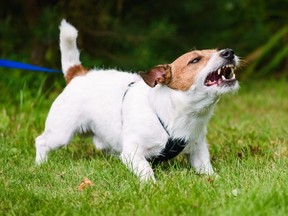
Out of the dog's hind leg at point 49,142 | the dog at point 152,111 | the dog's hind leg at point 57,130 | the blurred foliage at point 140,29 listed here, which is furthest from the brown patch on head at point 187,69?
the blurred foliage at point 140,29

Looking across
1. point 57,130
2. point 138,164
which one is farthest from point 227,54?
point 57,130

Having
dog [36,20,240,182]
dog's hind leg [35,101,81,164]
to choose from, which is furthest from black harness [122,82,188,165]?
dog's hind leg [35,101,81,164]

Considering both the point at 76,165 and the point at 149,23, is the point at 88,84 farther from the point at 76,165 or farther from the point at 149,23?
the point at 149,23

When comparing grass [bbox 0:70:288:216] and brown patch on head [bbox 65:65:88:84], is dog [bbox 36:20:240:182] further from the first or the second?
brown patch on head [bbox 65:65:88:84]

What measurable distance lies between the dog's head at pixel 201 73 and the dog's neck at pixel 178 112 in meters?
0.07

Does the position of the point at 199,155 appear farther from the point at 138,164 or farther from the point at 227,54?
the point at 227,54

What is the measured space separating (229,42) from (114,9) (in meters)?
2.10

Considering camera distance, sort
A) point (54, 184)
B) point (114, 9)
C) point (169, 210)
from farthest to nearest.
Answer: point (114, 9), point (54, 184), point (169, 210)

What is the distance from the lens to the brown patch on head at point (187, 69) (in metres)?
4.20

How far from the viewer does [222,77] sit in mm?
4195

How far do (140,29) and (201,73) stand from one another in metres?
4.75

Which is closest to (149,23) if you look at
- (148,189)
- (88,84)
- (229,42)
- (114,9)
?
(114,9)

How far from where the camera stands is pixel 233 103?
8555 mm

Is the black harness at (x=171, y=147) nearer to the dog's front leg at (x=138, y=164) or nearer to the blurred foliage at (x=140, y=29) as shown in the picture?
the dog's front leg at (x=138, y=164)
